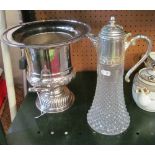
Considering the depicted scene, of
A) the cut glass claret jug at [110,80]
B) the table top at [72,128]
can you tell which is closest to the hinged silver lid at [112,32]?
the cut glass claret jug at [110,80]

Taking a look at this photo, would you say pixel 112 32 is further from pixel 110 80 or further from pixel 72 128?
pixel 72 128

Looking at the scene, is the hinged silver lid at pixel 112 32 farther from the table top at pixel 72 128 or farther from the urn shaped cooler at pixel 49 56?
the table top at pixel 72 128

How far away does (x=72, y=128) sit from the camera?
25.8 inches

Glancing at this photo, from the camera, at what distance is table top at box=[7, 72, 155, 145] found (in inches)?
24.2

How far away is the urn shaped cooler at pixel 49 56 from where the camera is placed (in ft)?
2.03

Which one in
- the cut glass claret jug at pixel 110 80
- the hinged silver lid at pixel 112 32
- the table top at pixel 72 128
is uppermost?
the hinged silver lid at pixel 112 32

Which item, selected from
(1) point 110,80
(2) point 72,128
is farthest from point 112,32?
(2) point 72,128

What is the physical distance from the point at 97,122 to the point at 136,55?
37cm

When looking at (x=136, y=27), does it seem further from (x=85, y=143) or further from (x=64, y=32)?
(x=85, y=143)

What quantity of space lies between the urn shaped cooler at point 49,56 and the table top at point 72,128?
3cm

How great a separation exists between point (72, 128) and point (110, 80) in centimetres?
17

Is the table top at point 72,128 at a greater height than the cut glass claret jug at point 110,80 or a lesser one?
lesser

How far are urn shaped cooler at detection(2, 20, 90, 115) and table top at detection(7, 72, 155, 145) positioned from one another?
1.3 inches
